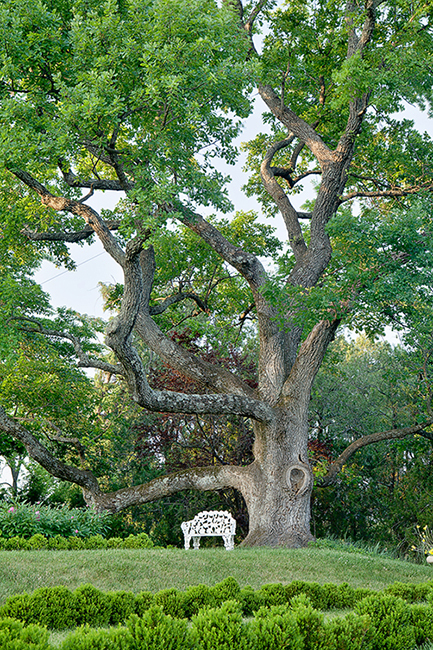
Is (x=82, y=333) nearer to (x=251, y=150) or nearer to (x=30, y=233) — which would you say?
(x=30, y=233)

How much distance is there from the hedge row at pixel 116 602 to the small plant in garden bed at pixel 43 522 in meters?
4.39

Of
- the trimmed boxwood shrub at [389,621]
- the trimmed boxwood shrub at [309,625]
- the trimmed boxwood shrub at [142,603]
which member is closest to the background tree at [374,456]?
the trimmed boxwood shrub at [389,621]

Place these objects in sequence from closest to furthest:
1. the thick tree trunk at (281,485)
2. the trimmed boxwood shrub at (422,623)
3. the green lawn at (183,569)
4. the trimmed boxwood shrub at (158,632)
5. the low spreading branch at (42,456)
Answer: the trimmed boxwood shrub at (158,632)
the trimmed boxwood shrub at (422,623)
the green lawn at (183,569)
the thick tree trunk at (281,485)
the low spreading branch at (42,456)

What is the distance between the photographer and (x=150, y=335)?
11.9m

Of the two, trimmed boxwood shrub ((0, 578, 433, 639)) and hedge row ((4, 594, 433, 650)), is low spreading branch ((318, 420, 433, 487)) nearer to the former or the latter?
trimmed boxwood shrub ((0, 578, 433, 639))

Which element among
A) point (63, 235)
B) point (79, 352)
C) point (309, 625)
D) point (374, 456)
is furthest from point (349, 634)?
point (374, 456)

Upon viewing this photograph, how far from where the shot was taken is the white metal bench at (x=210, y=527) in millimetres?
10305

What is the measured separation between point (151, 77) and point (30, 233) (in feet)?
18.4

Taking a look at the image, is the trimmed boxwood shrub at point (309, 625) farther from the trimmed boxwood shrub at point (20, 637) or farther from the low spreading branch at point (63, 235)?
the low spreading branch at point (63, 235)

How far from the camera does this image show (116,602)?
5211 millimetres

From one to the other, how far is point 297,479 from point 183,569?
4.33 metres

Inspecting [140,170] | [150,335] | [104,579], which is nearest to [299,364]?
[150,335]

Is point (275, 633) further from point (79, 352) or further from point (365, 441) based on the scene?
point (365, 441)

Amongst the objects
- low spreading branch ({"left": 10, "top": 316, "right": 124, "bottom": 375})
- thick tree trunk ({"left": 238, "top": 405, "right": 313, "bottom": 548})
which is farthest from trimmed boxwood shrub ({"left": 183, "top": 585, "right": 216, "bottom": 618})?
low spreading branch ({"left": 10, "top": 316, "right": 124, "bottom": 375})
